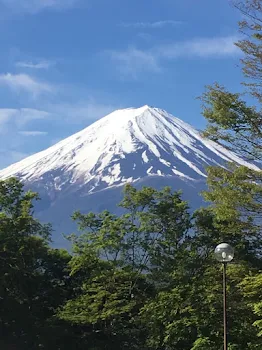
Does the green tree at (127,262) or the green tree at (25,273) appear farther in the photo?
the green tree at (25,273)

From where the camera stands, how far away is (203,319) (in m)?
15.7

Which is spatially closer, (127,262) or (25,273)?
(25,273)

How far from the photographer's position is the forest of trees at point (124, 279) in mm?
16172

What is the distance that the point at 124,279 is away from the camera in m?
18.2

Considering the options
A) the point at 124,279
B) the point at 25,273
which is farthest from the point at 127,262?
the point at 25,273

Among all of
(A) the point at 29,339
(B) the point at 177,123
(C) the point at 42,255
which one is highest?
(B) the point at 177,123

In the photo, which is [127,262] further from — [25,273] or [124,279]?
[25,273]

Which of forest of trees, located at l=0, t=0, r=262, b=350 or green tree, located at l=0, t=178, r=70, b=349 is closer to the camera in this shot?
forest of trees, located at l=0, t=0, r=262, b=350

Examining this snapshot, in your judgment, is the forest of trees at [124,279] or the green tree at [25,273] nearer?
the forest of trees at [124,279]

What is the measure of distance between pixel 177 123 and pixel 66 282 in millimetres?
180437

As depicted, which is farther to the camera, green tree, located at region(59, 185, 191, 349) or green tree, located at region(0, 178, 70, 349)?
green tree, located at region(0, 178, 70, 349)

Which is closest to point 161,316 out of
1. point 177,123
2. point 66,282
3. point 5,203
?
point 66,282

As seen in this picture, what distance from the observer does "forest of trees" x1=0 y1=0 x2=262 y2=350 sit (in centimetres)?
1617

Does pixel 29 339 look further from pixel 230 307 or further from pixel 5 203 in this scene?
pixel 230 307
